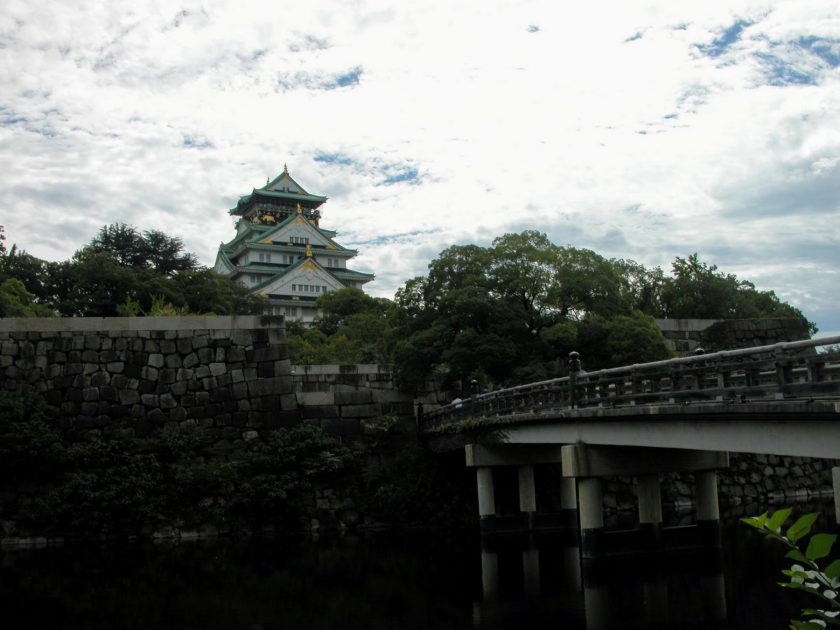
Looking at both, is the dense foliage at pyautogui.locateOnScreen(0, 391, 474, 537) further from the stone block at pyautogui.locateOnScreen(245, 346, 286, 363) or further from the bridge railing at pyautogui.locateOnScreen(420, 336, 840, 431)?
the bridge railing at pyautogui.locateOnScreen(420, 336, 840, 431)

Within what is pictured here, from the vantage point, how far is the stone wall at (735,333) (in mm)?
34469

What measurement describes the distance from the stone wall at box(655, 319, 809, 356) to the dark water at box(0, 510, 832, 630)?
13.6 meters

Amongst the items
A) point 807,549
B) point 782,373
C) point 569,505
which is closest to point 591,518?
point 569,505

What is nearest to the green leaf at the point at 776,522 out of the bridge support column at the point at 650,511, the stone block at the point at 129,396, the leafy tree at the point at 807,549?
the leafy tree at the point at 807,549

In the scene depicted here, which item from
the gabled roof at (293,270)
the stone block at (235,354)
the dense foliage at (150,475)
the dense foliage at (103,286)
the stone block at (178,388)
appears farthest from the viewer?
the gabled roof at (293,270)

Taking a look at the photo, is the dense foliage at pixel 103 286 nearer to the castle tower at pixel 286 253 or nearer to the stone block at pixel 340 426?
the stone block at pixel 340 426

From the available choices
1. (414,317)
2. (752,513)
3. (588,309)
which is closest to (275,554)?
(414,317)

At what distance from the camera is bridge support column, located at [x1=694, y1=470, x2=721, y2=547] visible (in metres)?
18.4

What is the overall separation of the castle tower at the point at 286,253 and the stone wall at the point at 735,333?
40.5m

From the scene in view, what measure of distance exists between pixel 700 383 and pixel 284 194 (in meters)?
74.4

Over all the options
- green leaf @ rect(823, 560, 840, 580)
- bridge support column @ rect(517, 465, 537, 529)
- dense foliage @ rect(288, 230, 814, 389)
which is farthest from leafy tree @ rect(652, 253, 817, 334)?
green leaf @ rect(823, 560, 840, 580)

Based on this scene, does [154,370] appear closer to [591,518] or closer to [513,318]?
[513,318]

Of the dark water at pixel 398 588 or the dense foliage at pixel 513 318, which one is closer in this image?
the dark water at pixel 398 588

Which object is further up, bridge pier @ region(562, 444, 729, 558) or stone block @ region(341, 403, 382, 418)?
stone block @ region(341, 403, 382, 418)
